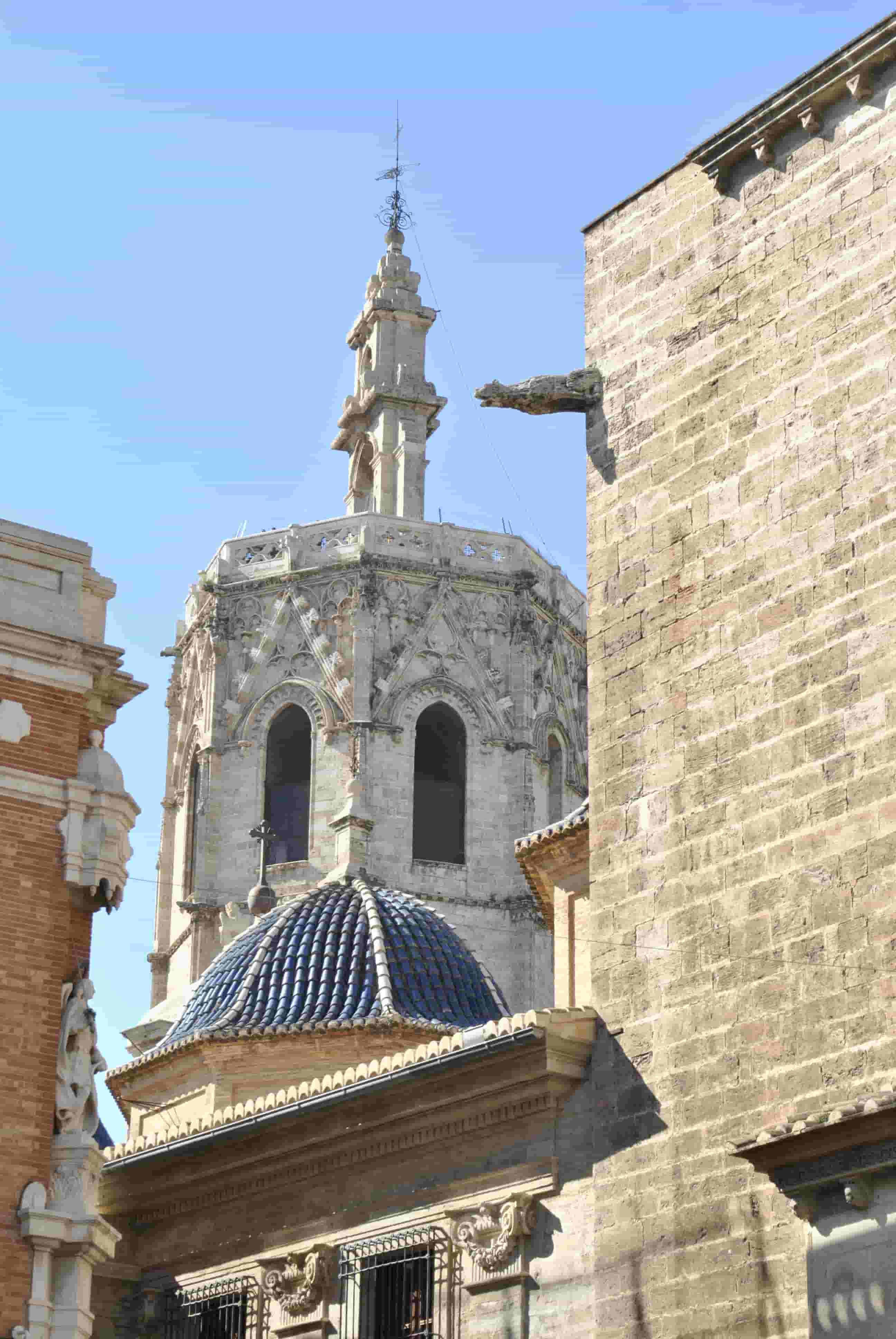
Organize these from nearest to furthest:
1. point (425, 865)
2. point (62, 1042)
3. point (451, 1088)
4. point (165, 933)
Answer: point (62, 1042)
point (451, 1088)
point (425, 865)
point (165, 933)

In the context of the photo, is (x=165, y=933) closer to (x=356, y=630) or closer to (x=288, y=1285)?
(x=356, y=630)

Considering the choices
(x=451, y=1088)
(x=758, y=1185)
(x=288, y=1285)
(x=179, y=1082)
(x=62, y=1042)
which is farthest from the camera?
(x=179, y=1082)

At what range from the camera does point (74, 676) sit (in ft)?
59.8

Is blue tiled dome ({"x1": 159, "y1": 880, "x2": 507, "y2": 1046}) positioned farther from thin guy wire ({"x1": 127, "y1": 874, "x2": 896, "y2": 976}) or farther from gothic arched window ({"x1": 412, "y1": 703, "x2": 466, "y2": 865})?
gothic arched window ({"x1": 412, "y1": 703, "x2": 466, "y2": 865})

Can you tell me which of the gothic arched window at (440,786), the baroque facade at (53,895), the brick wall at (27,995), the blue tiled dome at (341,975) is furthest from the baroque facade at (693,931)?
the gothic arched window at (440,786)

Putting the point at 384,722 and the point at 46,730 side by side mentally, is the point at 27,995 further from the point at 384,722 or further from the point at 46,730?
the point at 384,722

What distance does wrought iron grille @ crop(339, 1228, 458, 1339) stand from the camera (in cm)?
1845

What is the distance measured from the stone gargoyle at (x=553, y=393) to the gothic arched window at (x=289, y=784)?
103 feet

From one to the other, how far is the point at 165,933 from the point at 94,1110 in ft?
121

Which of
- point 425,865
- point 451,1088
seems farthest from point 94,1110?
point 425,865

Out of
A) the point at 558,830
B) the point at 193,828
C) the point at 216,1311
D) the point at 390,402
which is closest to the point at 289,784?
the point at 193,828

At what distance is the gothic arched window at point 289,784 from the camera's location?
51156mm

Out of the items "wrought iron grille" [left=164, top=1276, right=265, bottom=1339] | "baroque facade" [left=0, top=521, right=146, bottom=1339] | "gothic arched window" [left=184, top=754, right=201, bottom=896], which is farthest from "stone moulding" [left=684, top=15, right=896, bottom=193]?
"gothic arched window" [left=184, top=754, right=201, bottom=896]

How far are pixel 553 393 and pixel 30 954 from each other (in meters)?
5.66
